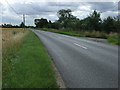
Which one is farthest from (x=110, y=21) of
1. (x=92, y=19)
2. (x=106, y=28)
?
(x=92, y=19)

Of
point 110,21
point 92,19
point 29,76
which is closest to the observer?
point 29,76

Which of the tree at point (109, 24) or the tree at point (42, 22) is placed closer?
the tree at point (109, 24)

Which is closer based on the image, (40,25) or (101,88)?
(101,88)

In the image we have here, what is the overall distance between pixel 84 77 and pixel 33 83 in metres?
1.90

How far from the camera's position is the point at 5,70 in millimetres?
6777

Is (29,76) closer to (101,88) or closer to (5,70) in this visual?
(5,70)

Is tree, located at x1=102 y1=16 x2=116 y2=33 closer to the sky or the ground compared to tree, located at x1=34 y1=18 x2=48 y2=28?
closer to the ground

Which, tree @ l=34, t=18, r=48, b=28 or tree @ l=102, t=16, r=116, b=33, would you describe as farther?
tree @ l=34, t=18, r=48, b=28

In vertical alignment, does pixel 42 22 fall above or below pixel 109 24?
above

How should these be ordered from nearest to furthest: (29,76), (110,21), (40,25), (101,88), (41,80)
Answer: (101,88)
(41,80)
(29,76)
(110,21)
(40,25)

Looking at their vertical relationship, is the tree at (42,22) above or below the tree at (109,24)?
above

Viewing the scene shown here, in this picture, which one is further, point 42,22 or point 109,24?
point 42,22

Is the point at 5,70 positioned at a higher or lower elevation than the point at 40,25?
lower

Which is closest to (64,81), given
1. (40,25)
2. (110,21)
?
(110,21)
